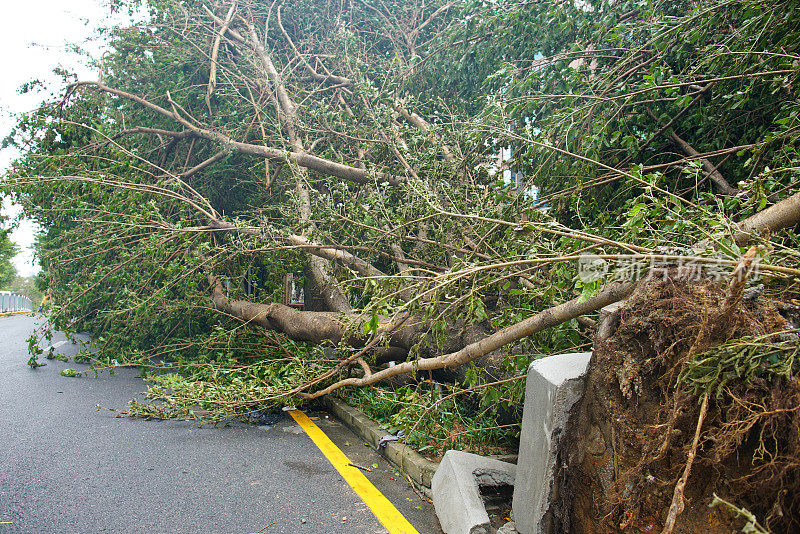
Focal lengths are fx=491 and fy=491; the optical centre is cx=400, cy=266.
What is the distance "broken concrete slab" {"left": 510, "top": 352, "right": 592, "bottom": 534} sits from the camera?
2.15 metres

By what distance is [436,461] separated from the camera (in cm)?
352

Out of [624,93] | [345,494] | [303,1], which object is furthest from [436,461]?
[303,1]

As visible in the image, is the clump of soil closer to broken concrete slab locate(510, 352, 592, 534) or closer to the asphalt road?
broken concrete slab locate(510, 352, 592, 534)

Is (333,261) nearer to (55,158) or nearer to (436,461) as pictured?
(436,461)

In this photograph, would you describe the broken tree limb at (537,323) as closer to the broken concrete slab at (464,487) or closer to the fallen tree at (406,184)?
the fallen tree at (406,184)

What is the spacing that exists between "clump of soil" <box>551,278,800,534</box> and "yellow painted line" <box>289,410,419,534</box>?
1.00 metres

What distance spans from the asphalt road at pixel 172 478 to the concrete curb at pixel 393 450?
0.10m

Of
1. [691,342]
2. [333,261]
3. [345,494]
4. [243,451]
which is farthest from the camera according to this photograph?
[333,261]

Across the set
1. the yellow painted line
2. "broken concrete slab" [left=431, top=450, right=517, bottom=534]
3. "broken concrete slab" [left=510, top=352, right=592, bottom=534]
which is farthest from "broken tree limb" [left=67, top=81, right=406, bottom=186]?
"broken concrete slab" [left=510, top=352, right=592, bottom=534]

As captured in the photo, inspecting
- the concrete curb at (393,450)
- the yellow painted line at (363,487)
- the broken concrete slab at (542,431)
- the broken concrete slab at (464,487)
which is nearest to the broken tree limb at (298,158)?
the concrete curb at (393,450)

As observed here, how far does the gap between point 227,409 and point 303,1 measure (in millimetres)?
7513

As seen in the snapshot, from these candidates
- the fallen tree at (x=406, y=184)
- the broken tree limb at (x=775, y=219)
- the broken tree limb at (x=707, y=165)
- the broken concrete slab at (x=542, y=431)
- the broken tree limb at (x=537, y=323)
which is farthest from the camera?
the broken tree limb at (x=707, y=165)

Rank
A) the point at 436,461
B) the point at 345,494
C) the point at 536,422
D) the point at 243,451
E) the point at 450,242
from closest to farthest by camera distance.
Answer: the point at 536,422 → the point at 345,494 → the point at 436,461 → the point at 243,451 → the point at 450,242

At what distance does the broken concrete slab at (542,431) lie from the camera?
2148 mm
